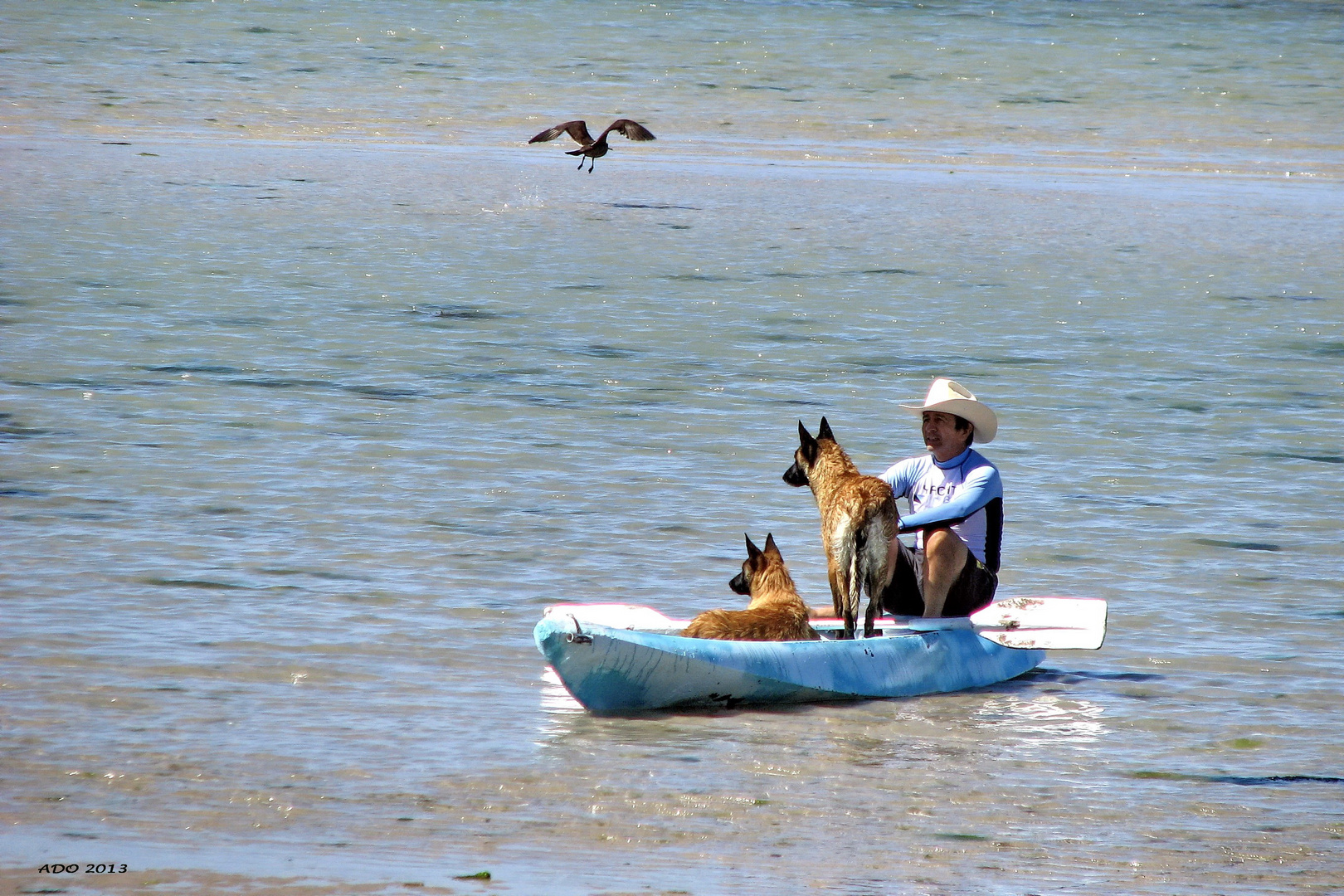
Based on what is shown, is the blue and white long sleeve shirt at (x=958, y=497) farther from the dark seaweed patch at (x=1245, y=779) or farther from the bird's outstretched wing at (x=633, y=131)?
the bird's outstretched wing at (x=633, y=131)

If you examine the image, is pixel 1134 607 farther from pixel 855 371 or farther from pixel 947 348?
pixel 947 348

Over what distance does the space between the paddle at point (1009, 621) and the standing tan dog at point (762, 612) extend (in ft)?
0.81

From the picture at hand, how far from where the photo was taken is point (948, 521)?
7.01 metres

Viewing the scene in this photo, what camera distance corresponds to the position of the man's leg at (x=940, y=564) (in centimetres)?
707

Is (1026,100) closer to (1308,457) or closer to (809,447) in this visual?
(1308,457)

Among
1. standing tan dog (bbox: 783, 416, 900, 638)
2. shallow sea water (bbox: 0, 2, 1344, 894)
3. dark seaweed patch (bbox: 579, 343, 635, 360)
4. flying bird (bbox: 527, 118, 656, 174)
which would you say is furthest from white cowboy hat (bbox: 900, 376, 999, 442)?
flying bird (bbox: 527, 118, 656, 174)

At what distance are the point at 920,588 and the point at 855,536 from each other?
61 cm

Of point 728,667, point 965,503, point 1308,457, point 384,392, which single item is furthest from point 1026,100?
point 728,667

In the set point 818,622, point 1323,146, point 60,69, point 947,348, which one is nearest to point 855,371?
point 947,348

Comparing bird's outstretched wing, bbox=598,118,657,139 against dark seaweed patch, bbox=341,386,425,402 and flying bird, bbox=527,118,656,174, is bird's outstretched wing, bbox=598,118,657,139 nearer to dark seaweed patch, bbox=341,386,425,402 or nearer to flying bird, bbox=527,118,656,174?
flying bird, bbox=527,118,656,174

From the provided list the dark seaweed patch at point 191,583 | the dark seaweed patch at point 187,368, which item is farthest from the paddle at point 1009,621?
the dark seaweed patch at point 187,368

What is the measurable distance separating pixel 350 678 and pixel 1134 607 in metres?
3.49

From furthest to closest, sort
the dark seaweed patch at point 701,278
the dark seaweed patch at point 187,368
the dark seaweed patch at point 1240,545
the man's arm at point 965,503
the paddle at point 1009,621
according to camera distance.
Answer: the dark seaweed patch at point 701,278 < the dark seaweed patch at point 187,368 < the dark seaweed patch at point 1240,545 < the paddle at point 1009,621 < the man's arm at point 965,503

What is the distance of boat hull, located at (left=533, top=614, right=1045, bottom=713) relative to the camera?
626 cm
